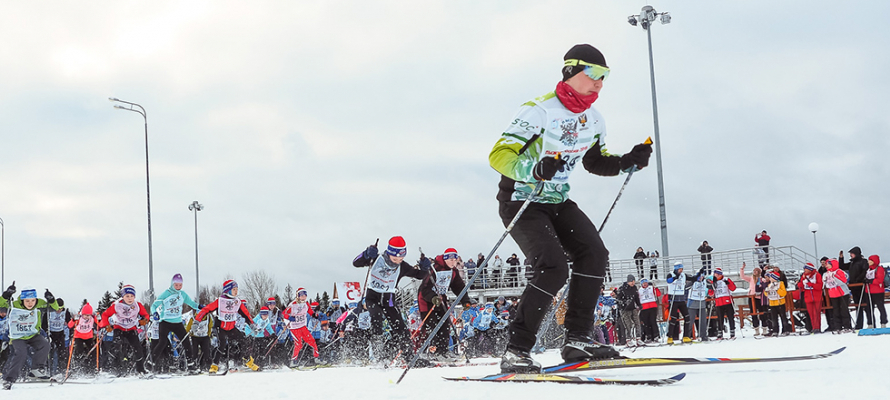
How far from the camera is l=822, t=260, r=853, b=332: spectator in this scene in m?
12.5

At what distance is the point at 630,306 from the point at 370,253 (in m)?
7.82

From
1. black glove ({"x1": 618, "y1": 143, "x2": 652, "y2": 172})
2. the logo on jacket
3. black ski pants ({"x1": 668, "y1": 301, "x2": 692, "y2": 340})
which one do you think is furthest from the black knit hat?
black ski pants ({"x1": 668, "y1": 301, "x2": 692, "y2": 340})

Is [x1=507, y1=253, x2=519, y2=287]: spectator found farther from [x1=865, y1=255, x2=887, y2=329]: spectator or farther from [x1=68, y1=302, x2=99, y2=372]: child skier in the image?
[x1=68, y1=302, x2=99, y2=372]: child skier

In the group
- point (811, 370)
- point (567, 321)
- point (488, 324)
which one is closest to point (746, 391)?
point (811, 370)

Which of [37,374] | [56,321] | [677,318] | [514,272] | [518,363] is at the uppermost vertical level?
[514,272]

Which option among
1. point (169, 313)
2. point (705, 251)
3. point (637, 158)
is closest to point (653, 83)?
point (705, 251)

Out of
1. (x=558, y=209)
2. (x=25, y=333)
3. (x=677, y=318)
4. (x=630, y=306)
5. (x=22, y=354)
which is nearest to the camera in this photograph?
(x=558, y=209)

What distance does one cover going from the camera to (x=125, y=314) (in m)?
12.8

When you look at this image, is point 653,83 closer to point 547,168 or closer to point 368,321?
point 368,321

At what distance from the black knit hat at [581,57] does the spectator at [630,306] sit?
470 inches

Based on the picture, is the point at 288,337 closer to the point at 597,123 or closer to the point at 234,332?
the point at 234,332

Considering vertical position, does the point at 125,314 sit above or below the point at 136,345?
Answer: above

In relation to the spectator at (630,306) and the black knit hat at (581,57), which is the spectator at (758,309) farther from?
the black knit hat at (581,57)

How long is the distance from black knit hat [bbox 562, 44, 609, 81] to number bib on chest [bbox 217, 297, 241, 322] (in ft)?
32.8
